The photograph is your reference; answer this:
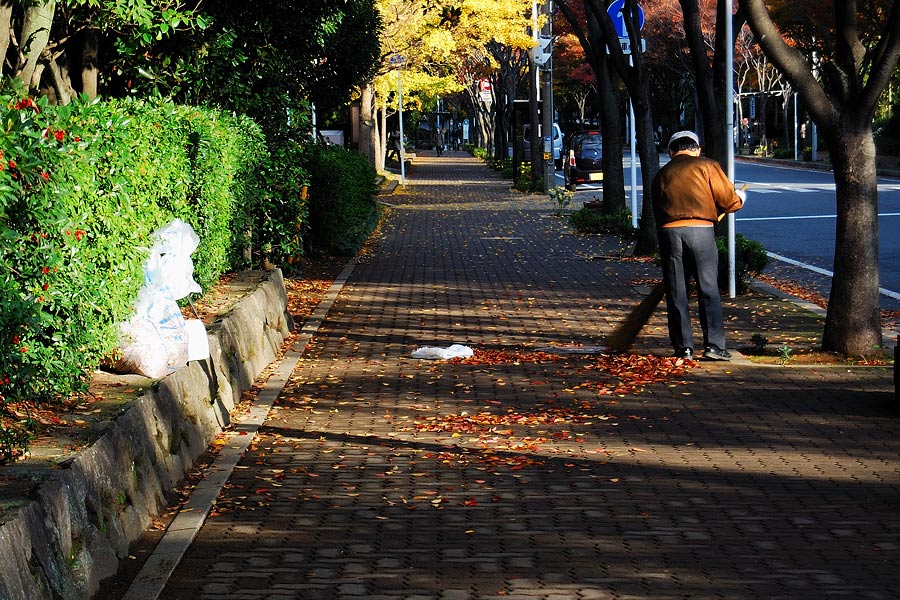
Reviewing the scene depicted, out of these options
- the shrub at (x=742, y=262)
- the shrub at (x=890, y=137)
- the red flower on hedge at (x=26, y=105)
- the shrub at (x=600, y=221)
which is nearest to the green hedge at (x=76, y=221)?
the red flower on hedge at (x=26, y=105)

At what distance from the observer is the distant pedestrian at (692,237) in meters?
10.8

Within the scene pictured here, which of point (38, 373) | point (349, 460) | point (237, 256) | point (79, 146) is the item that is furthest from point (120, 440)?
point (237, 256)

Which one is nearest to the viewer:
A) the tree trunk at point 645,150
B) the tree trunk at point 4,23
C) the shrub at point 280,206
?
the tree trunk at point 4,23

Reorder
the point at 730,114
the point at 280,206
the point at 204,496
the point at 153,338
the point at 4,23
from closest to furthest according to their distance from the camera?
the point at 204,496
the point at 153,338
the point at 4,23
the point at 730,114
the point at 280,206

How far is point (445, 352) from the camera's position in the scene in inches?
445

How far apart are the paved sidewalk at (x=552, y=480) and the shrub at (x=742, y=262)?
2486mm

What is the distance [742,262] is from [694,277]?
194 inches

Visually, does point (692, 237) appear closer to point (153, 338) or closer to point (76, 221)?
point (153, 338)

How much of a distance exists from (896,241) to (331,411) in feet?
46.0

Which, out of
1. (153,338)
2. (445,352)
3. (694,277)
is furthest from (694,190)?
(153,338)

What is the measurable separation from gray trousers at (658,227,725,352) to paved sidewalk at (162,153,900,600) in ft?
1.01

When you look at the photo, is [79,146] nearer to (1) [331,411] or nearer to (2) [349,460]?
(2) [349,460]

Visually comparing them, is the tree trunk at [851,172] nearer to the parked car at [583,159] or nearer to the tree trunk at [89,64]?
the tree trunk at [89,64]

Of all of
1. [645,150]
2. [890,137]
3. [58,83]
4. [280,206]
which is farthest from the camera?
[890,137]
